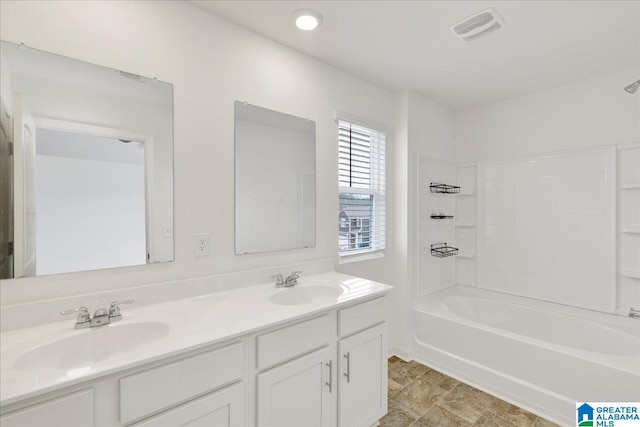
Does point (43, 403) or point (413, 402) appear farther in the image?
point (413, 402)

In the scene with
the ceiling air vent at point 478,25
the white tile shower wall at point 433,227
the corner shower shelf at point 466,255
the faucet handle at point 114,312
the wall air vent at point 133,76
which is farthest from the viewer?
the corner shower shelf at point 466,255

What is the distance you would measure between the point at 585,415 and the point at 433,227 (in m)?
1.72

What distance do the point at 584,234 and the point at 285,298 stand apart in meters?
2.65

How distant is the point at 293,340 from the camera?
1353 millimetres

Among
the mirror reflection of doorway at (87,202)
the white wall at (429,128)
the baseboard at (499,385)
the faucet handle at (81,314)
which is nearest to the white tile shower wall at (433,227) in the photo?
the white wall at (429,128)

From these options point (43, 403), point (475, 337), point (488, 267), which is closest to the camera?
point (43, 403)

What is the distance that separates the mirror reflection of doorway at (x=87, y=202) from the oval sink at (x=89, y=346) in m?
0.32

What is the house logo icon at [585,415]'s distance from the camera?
178cm

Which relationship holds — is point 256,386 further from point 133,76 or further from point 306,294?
point 133,76

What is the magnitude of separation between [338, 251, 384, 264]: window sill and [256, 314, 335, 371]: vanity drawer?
33.9 inches

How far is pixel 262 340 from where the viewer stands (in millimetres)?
1240

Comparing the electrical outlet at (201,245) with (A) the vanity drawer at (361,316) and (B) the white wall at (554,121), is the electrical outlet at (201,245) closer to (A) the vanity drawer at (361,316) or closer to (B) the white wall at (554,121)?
(A) the vanity drawer at (361,316)

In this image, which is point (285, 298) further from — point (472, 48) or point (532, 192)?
point (532, 192)

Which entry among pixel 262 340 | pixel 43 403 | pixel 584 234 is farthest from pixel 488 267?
pixel 43 403
